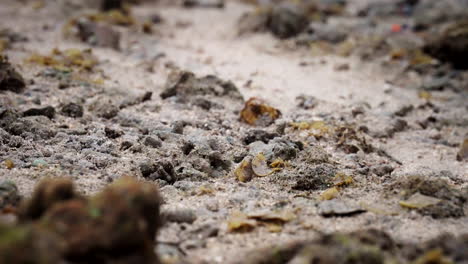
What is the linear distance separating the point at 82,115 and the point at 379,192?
129 inches

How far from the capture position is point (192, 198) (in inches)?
165

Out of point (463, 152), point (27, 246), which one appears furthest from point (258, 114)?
point (27, 246)

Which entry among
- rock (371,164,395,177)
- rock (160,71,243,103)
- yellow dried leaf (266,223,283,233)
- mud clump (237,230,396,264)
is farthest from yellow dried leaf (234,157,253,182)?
rock (160,71,243,103)

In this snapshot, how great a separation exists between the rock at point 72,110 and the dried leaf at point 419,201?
3.52 m

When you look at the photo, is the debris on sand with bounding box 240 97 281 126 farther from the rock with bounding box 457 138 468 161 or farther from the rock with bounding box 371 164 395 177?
the rock with bounding box 457 138 468 161

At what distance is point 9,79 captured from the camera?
6297 millimetres

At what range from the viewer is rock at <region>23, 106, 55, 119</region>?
5.50 metres

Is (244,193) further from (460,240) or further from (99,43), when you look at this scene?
(99,43)

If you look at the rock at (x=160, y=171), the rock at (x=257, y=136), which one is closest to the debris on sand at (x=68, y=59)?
the rock at (x=257, y=136)

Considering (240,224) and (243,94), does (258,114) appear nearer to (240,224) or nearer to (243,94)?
(243,94)

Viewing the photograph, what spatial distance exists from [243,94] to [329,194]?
2975mm

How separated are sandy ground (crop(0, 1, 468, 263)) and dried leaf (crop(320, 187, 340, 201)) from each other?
8cm

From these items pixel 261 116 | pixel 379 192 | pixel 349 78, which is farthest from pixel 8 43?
pixel 379 192

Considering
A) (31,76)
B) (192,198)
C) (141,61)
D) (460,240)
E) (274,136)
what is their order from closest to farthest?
(460,240)
(192,198)
(274,136)
(31,76)
(141,61)
